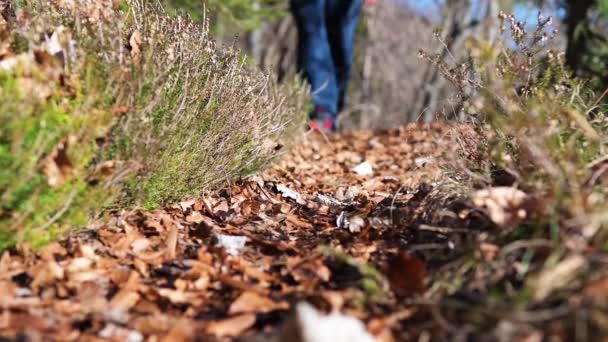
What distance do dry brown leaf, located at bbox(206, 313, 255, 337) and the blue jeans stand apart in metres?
3.76

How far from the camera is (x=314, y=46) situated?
5367 mm

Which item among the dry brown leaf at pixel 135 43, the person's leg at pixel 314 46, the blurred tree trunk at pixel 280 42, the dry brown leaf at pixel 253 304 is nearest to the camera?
the dry brown leaf at pixel 253 304

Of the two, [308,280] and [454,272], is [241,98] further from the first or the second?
[454,272]

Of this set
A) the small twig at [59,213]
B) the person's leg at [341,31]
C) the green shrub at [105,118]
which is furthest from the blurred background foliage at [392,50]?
the small twig at [59,213]

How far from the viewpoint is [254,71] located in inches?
143

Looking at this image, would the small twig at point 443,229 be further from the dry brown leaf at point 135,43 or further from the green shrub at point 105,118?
the dry brown leaf at point 135,43

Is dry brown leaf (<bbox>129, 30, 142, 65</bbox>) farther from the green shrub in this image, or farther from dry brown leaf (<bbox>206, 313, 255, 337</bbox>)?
dry brown leaf (<bbox>206, 313, 255, 337</bbox>)

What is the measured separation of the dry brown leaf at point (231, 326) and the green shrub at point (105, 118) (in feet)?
2.14

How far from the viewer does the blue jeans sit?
5.35 m

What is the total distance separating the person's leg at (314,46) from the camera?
532cm

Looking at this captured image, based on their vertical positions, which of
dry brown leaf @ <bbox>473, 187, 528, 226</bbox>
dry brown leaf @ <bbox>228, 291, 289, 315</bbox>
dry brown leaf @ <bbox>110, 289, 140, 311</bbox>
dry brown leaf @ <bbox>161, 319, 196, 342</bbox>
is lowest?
dry brown leaf @ <bbox>161, 319, 196, 342</bbox>

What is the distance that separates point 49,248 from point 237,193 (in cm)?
110

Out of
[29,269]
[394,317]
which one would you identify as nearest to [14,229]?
[29,269]

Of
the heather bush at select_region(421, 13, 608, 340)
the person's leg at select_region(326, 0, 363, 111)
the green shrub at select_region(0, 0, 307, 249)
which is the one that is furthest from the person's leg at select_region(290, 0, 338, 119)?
the heather bush at select_region(421, 13, 608, 340)
